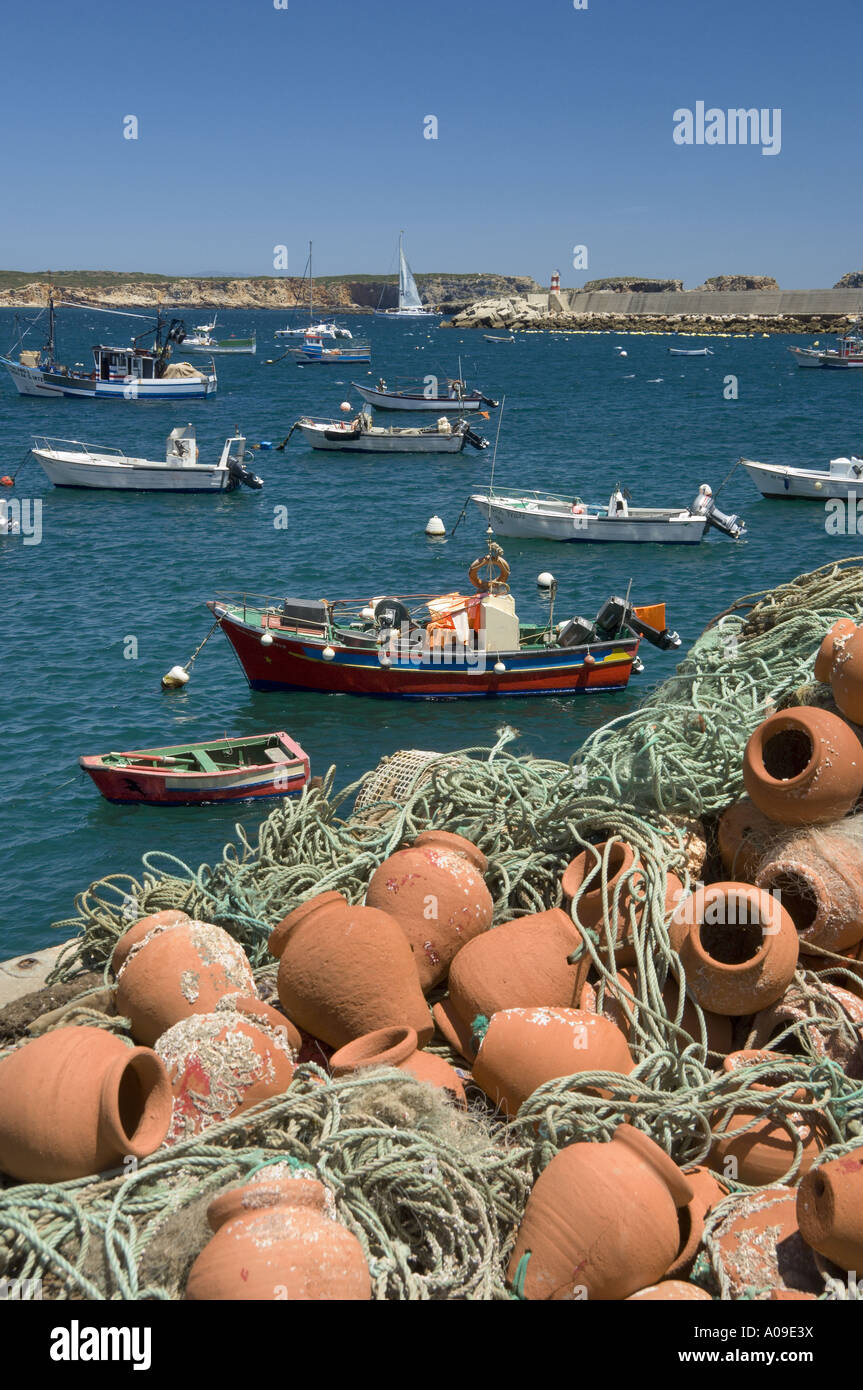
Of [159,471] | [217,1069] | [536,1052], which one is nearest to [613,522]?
[159,471]

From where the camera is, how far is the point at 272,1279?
2.79 meters

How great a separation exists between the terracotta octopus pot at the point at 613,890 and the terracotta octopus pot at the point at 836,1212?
1368 millimetres

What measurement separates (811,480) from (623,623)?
17804mm

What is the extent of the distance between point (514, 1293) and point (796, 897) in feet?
7.02

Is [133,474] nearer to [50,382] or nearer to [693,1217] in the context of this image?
[50,382]

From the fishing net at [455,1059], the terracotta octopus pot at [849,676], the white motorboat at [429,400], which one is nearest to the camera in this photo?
the fishing net at [455,1059]

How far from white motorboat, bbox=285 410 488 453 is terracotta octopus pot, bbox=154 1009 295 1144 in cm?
3883

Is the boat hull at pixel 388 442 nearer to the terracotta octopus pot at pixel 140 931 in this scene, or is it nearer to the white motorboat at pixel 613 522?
the white motorboat at pixel 613 522

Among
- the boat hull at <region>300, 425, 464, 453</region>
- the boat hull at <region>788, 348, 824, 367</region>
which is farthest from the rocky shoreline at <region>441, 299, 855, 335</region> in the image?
the boat hull at <region>300, 425, 464, 453</region>

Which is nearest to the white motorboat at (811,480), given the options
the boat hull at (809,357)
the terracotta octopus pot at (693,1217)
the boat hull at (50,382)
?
the terracotta octopus pot at (693,1217)

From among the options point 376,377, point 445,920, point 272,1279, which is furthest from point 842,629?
point 376,377

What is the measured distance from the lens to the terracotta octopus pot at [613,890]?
4.54m

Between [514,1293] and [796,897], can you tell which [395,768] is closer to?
[796,897]

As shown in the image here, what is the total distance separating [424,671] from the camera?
16.5m
